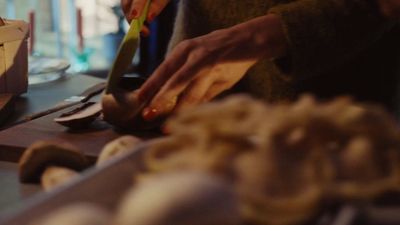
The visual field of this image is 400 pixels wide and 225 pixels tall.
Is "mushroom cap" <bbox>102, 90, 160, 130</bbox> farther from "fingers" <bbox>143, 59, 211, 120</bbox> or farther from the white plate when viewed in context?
the white plate

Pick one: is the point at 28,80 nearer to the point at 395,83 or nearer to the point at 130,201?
the point at 395,83

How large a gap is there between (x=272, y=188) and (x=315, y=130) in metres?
0.05

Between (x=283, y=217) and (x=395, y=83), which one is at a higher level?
(x=283, y=217)

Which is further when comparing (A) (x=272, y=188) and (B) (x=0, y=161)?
(B) (x=0, y=161)

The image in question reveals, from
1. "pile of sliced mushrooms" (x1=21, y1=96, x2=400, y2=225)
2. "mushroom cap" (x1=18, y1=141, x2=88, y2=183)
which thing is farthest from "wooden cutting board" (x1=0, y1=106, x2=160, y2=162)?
"pile of sliced mushrooms" (x1=21, y1=96, x2=400, y2=225)

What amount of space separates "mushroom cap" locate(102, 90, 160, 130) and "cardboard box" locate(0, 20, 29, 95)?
38cm

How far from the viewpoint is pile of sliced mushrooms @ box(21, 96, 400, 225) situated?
36cm

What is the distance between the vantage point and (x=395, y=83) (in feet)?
3.93

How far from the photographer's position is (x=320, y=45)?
958 millimetres

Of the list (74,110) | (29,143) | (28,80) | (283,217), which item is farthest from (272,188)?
(28,80)

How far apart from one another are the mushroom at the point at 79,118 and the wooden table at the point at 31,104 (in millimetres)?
114

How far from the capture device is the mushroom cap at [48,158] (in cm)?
60

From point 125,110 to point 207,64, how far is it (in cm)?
12

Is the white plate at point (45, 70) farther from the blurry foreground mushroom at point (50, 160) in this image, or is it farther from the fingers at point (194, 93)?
the blurry foreground mushroom at point (50, 160)
